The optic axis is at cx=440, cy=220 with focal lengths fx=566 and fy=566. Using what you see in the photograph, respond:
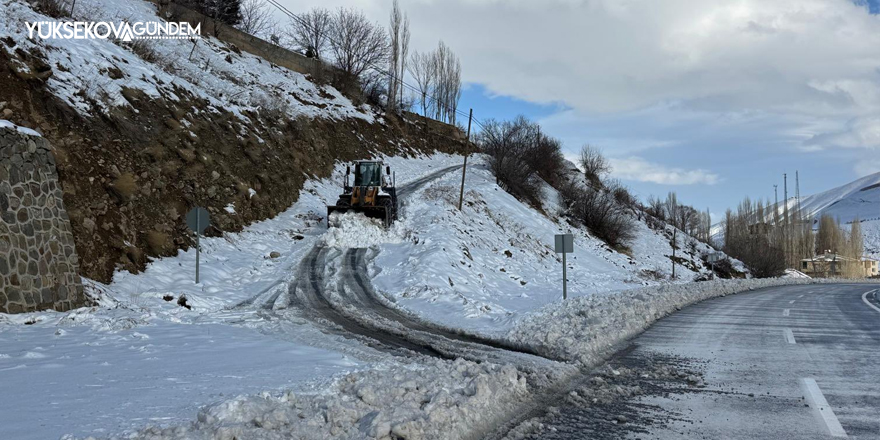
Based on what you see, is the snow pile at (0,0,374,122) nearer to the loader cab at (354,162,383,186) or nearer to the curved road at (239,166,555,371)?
the loader cab at (354,162,383,186)

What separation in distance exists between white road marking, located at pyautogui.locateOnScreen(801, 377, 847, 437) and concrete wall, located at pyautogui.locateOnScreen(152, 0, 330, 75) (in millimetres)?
48576

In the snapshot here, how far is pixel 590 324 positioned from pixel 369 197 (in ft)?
54.1

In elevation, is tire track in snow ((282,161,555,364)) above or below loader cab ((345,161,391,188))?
below

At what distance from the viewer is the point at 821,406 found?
244 inches

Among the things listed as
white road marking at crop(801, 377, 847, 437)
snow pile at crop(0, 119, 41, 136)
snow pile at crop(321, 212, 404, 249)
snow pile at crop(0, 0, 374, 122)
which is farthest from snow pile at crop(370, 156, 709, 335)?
snow pile at crop(0, 0, 374, 122)

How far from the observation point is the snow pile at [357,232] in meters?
24.4

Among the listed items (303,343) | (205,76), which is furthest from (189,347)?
(205,76)

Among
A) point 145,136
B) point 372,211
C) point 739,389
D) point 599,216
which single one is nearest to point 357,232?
point 372,211

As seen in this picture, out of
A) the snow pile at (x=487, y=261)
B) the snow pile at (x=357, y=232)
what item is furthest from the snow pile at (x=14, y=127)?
the snow pile at (x=357, y=232)

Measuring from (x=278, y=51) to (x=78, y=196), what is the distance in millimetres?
41910

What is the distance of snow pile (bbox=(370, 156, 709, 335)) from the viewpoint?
16.8 metres

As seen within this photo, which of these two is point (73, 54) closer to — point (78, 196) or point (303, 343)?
point (78, 196)

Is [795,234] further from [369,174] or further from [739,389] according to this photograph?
[739,389]

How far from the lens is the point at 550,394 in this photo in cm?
688
